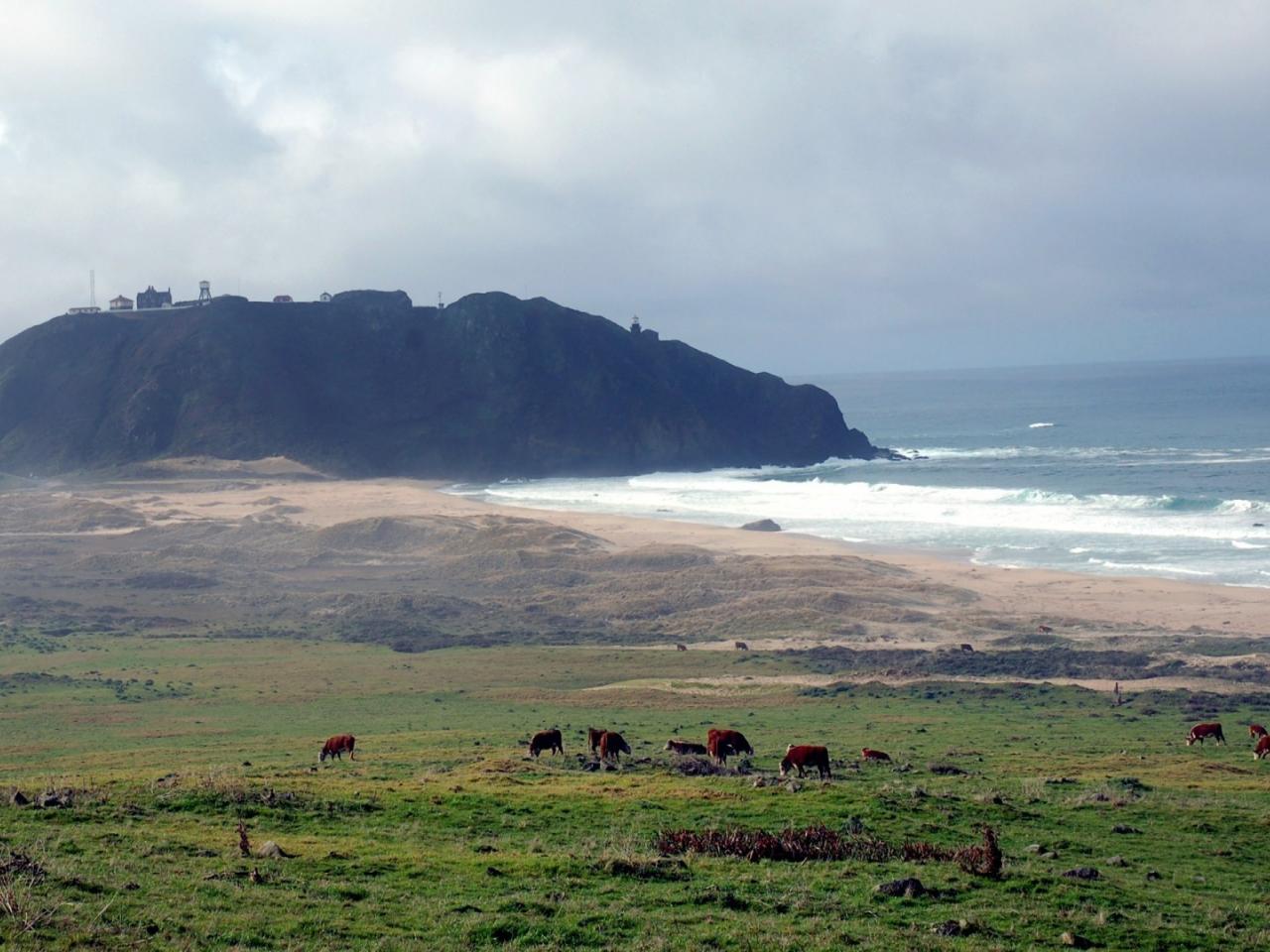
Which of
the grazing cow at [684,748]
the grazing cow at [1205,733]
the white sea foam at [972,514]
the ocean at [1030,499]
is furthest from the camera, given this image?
the ocean at [1030,499]

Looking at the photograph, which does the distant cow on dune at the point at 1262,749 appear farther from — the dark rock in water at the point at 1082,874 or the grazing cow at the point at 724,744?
the dark rock in water at the point at 1082,874

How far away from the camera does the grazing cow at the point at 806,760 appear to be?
899 inches

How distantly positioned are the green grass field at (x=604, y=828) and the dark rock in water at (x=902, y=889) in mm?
158

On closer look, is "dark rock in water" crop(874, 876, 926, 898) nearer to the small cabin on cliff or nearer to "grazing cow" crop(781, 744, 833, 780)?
"grazing cow" crop(781, 744, 833, 780)

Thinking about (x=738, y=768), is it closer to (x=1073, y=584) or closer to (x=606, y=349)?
(x=1073, y=584)

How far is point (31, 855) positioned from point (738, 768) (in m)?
13.9

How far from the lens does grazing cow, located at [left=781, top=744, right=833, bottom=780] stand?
22844mm

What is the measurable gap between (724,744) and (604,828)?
809 cm

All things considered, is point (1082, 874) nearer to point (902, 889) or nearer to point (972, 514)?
point (902, 889)

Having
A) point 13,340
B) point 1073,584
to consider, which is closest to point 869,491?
point 1073,584

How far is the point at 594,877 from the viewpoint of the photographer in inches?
585

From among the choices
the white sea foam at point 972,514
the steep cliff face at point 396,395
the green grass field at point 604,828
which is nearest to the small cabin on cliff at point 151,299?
the steep cliff face at point 396,395

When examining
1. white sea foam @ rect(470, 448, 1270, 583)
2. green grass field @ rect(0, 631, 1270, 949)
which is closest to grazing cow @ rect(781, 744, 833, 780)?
green grass field @ rect(0, 631, 1270, 949)

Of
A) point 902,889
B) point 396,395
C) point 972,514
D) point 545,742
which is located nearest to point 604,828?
point 902,889
